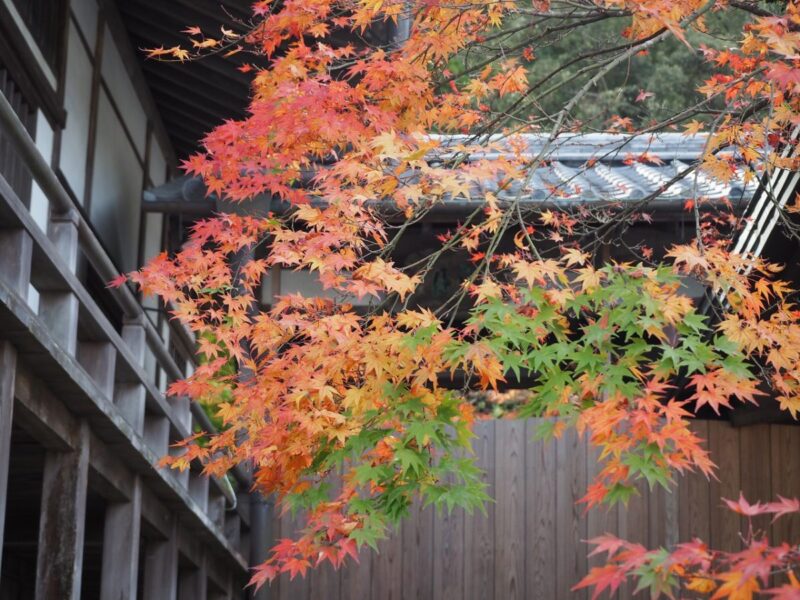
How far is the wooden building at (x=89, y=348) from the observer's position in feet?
18.2

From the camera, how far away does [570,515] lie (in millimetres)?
→ 9898

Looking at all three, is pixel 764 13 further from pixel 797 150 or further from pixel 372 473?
pixel 372 473

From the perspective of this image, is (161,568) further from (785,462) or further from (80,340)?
(785,462)

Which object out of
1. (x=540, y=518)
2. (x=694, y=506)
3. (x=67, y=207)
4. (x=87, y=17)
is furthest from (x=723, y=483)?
(x=67, y=207)

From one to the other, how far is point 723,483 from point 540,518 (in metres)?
1.40

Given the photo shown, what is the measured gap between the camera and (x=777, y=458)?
9.88 meters

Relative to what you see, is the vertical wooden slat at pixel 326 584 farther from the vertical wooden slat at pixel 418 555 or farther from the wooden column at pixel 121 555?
the wooden column at pixel 121 555

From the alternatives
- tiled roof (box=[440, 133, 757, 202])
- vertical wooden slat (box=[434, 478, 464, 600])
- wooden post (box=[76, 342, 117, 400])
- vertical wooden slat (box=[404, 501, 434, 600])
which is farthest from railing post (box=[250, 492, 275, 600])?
wooden post (box=[76, 342, 117, 400])

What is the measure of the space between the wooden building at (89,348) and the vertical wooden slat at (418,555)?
1078mm

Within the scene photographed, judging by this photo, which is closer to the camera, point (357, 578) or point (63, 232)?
point (63, 232)

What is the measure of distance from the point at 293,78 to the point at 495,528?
466cm

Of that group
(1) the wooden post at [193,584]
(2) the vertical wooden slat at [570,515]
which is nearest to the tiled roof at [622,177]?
(2) the vertical wooden slat at [570,515]

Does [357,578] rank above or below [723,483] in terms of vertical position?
below

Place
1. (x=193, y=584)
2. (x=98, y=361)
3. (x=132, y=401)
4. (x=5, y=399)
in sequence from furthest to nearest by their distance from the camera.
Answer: (x=193, y=584)
(x=132, y=401)
(x=98, y=361)
(x=5, y=399)
